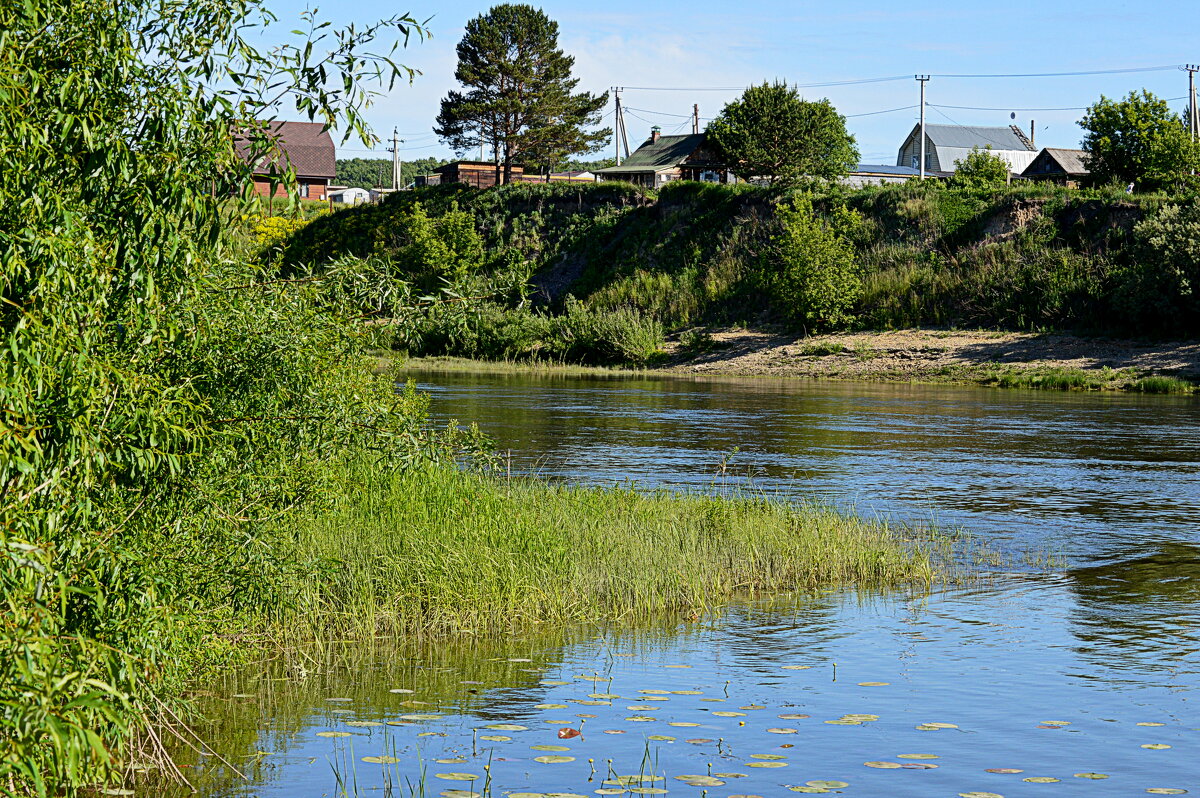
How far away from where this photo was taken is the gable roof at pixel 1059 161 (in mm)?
110250

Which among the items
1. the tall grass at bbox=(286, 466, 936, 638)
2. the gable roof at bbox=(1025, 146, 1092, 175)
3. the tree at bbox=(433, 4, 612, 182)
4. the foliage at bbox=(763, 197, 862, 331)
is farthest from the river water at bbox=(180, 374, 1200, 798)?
the gable roof at bbox=(1025, 146, 1092, 175)

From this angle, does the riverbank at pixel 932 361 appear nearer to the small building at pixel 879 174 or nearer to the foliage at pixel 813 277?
the foliage at pixel 813 277

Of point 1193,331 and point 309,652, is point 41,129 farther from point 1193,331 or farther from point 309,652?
point 1193,331

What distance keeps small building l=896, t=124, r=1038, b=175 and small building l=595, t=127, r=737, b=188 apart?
3477 cm

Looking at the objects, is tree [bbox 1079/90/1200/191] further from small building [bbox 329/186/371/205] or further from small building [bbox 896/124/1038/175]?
small building [bbox 329/186/371/205]

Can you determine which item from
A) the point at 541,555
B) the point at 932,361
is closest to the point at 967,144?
the point at 932,361

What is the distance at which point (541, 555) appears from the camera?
12836mm

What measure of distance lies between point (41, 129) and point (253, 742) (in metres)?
4.47

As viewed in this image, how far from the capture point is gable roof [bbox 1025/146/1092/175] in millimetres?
110250

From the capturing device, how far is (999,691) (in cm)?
1038

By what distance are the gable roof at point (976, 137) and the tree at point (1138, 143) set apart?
61821 millimetres

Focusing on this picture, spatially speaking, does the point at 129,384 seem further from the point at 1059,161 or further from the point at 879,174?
the point at 1059,161

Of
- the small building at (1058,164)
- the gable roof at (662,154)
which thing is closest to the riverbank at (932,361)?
the gable roof at (662,154)

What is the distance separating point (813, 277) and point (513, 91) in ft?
148
